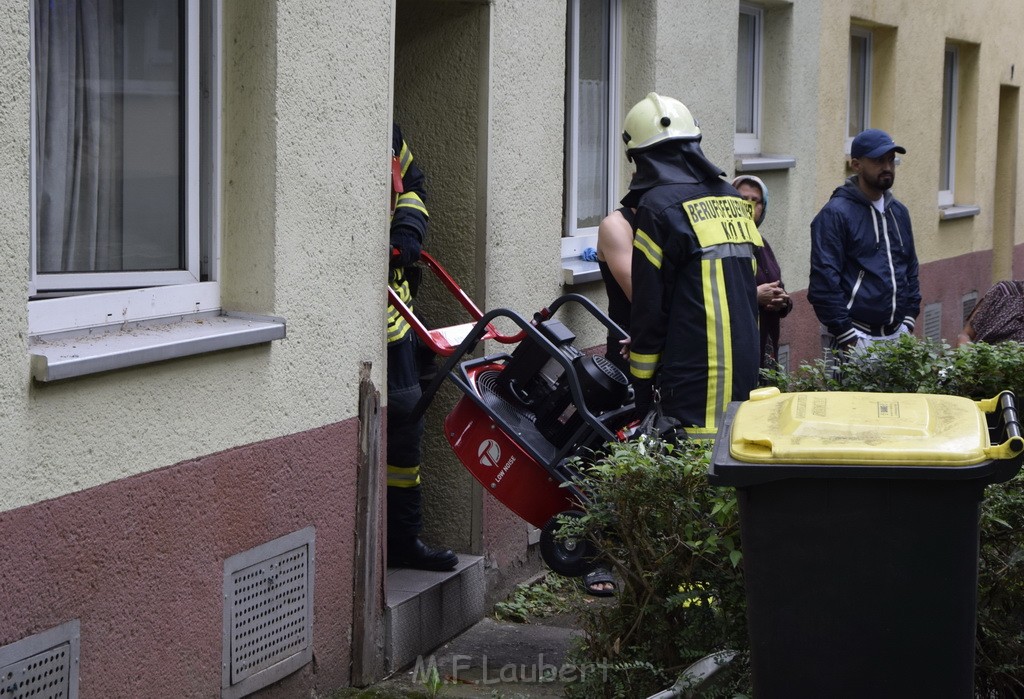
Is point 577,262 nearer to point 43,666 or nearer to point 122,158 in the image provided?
point 122,158

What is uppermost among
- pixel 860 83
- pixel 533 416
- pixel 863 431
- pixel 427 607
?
pixel 860 83

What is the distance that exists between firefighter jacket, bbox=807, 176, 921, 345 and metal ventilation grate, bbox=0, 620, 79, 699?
5137 millimetres

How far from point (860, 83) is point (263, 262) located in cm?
922

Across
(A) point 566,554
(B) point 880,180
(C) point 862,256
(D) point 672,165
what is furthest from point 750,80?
(A) point 566,554

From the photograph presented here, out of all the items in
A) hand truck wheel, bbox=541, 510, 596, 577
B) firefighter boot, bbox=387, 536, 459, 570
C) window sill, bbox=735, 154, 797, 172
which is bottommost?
firefighter boot, bbox=387, 536, 459, 570

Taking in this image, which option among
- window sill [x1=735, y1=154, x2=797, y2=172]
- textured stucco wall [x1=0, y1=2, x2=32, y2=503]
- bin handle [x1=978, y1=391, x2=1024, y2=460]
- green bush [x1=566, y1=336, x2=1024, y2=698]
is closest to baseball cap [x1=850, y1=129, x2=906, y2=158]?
window sill [x1=735, y1=154, x2=797, y2=172]

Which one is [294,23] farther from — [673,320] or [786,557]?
[786,557]

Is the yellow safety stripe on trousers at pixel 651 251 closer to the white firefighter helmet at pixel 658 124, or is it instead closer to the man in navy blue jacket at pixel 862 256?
the white firefighter helmet at pixel 658 124

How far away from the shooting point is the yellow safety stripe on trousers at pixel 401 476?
236 inches

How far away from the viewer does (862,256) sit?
822cm

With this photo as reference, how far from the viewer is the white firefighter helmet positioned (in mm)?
5352

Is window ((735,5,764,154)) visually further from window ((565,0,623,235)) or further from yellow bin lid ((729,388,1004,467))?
yellow bin lid ((729,388,1004,467))

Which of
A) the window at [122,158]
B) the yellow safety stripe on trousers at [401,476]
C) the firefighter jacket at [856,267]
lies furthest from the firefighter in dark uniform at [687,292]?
the firefighter jacket at [856,267]

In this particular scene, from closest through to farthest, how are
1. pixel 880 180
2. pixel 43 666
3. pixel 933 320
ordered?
pixel 43 666 < pixel 880 180 < pixel 933 320
